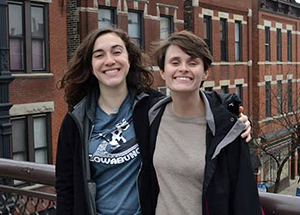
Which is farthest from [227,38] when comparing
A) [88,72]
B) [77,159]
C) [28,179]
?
[77,159]

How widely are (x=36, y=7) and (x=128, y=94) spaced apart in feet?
40.8

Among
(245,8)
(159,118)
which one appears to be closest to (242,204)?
(159,118)

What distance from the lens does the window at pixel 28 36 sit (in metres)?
13.7

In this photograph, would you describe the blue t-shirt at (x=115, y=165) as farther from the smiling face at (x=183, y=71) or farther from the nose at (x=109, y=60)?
the smiling face at (x=183, y=71)

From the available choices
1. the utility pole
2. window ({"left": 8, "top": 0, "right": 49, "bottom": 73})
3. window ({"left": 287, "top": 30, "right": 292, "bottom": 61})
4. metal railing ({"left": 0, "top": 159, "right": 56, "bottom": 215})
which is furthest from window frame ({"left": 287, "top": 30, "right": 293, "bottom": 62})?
metal railing ({"left": 0, "top": 159, "right": 56, "bottom": 215})

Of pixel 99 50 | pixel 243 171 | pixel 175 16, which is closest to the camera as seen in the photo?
pixel 243 171

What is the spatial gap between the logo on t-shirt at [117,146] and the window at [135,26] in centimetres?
1548

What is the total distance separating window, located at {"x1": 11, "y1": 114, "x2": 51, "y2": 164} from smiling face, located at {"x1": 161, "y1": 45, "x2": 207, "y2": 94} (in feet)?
39.9

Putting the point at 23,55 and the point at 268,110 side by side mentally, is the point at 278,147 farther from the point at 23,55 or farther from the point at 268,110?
the point at 23,55

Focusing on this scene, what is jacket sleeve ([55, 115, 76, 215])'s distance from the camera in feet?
8.96

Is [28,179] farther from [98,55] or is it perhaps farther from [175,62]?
[175,62]

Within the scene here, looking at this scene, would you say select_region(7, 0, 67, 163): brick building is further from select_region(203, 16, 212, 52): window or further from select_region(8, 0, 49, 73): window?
select_region(203, 16, 212, 52): window

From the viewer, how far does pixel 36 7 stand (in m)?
14.4

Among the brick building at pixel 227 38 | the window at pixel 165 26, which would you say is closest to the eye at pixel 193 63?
the window at pixel 165 26
